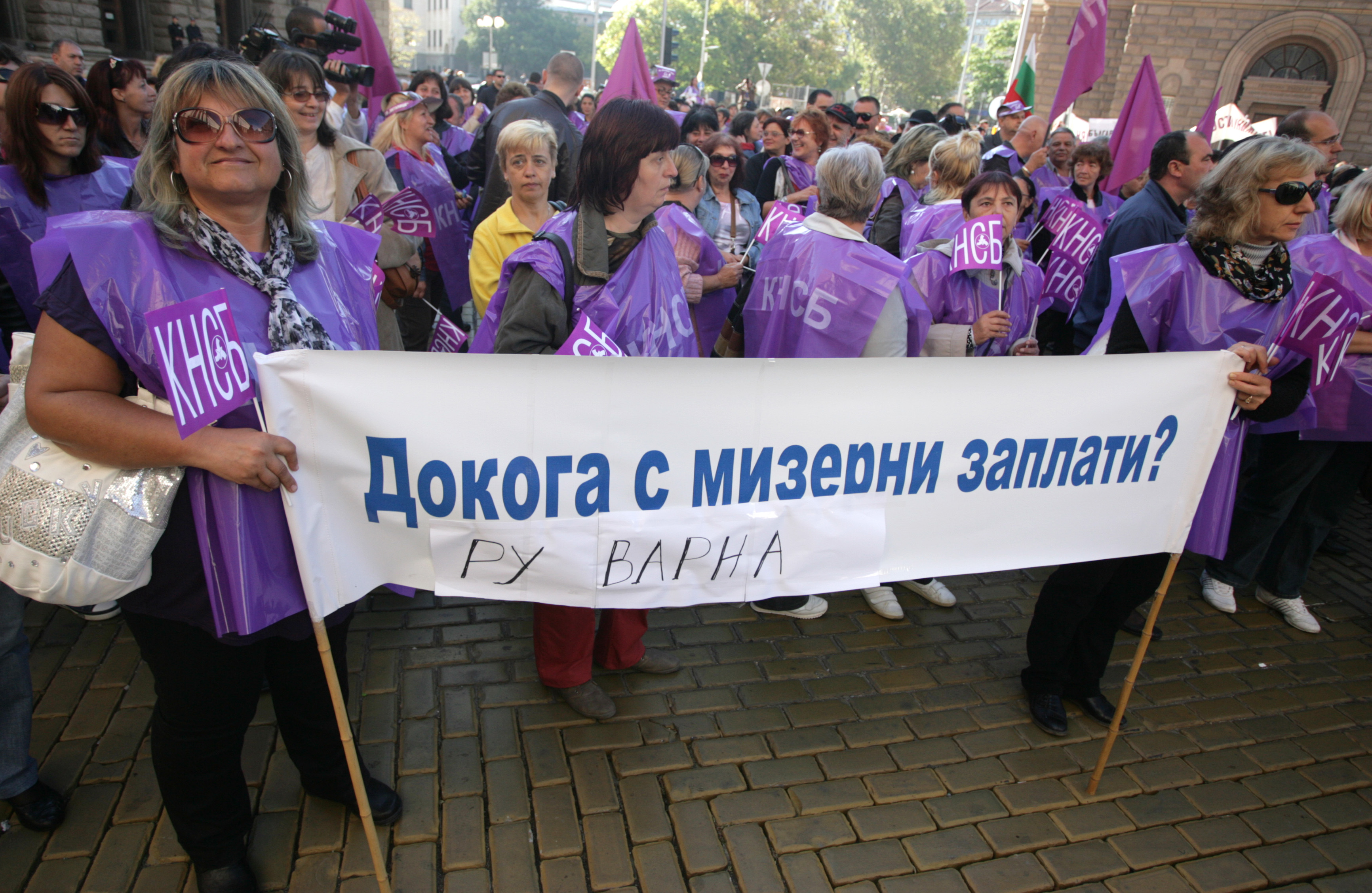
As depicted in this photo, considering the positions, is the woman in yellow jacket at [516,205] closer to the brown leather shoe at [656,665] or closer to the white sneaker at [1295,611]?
the brown leather shoe at [656,665]

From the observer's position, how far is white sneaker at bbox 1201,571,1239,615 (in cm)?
407

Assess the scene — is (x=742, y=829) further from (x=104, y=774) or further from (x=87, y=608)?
(x=87, y=608)

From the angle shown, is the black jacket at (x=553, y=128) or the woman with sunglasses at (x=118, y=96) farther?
the black jacket at (x=553, y=128)

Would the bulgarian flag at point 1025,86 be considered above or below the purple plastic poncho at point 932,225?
above

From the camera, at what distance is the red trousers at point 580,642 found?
9.29 ft

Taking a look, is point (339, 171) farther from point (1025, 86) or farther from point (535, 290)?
point (1025, 86)

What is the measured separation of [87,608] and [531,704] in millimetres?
1888

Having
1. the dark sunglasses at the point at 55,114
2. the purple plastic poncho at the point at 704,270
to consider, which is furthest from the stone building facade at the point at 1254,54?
the dark sunglasses at the point at 55,114

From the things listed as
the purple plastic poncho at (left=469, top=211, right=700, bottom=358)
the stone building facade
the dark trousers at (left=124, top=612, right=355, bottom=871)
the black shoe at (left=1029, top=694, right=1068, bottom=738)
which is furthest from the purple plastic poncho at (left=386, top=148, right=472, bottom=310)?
the stone building facade

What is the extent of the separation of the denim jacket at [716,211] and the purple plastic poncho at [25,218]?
9.30 feet

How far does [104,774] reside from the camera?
8.30ft

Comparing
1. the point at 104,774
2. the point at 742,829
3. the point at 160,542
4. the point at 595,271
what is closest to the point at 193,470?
the point at 160,542

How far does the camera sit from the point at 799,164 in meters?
6.30

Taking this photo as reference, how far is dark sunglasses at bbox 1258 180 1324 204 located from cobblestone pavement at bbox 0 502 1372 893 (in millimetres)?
1968
